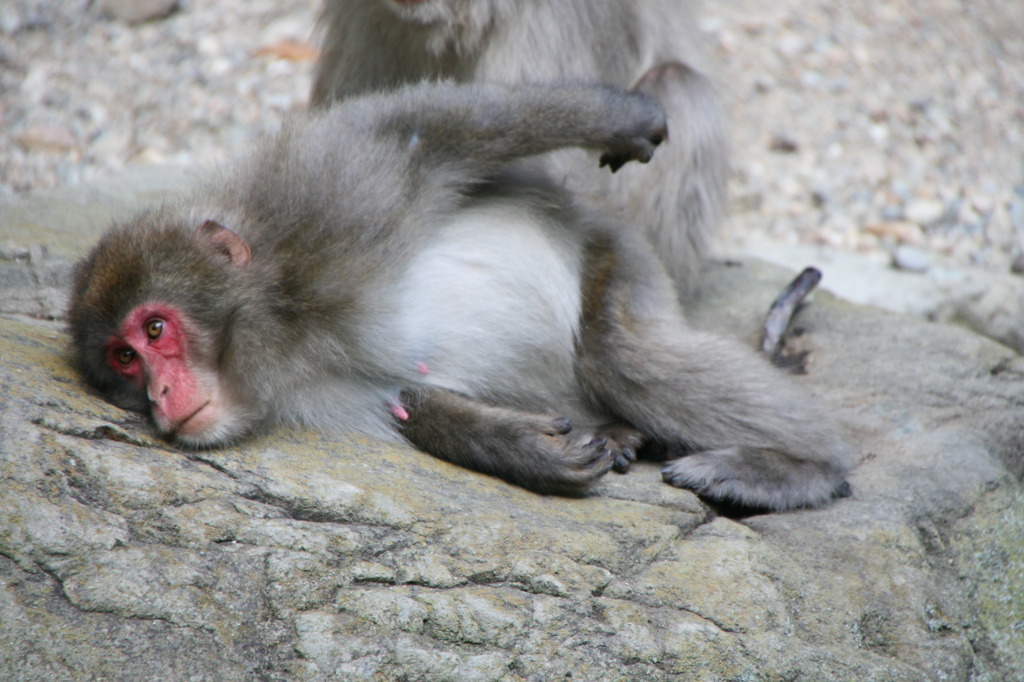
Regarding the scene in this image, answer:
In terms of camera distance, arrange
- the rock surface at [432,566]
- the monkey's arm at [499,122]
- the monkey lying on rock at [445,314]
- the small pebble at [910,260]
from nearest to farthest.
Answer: the rock surface at [432,566], the monkey lying on rock at [445,314], the monkey's arm at [499,122], the small pebble at [910,260]

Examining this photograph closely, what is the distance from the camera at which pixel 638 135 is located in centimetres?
351

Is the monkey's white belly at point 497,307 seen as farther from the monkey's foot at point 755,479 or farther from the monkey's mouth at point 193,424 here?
the monkey's mouth at point 193,424

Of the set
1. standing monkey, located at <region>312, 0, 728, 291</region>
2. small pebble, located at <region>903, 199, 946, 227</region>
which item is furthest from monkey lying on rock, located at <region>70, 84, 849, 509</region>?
small pebble, located at <region>903, 199, 946, 227</region>

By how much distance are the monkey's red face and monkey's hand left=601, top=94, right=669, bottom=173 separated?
152 centimetres

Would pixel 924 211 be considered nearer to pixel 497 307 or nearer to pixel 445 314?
pixel 497 307

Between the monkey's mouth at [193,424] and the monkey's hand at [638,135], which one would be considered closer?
the monkey's mouth at [193,424]

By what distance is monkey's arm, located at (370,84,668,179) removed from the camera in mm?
3334

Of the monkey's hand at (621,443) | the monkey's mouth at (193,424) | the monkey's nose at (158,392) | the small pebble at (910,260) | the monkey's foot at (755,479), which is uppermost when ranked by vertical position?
the monkey's nose at (158,392)

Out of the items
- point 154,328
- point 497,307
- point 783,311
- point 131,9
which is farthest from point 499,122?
point 131,9

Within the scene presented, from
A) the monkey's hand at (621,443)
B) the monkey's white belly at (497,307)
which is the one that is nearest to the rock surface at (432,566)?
the monkey's hand at (621,443)

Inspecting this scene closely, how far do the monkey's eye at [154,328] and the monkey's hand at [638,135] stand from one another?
1.55m

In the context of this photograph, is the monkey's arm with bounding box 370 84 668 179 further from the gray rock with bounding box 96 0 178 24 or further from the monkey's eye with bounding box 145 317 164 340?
the gray rock with bounding box 96 0 178 24

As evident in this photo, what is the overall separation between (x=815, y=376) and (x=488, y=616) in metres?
2.43

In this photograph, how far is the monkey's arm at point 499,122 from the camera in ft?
10.9
